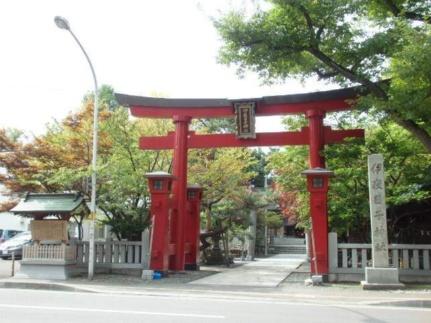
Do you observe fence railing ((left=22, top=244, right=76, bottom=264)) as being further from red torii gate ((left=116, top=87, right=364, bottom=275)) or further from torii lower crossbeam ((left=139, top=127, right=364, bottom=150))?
torii lower crossbeam ((left=139, top=127, right=364, bottom=150))

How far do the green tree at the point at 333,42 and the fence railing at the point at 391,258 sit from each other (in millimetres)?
3295

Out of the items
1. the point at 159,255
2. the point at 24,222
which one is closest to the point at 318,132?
the point at 159,255

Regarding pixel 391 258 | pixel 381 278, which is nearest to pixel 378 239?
pixel 381 278

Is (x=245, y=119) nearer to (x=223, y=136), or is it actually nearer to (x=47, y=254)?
(x=223, y=136)

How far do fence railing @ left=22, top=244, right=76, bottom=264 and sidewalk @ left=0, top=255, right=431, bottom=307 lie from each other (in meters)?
0.87

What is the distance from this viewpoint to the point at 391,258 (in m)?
16.4

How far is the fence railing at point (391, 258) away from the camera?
51.4ft

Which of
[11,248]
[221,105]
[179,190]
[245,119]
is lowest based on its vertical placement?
[11,248]

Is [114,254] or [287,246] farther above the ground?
[114,254]

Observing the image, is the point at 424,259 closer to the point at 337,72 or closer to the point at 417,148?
the point at 417,148

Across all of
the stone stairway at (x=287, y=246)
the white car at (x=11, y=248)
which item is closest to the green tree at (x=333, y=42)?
the white car at (x=11, y=248)

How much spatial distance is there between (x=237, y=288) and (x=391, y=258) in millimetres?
5359

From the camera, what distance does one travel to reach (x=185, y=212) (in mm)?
18828

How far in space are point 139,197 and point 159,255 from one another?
3365 mm
